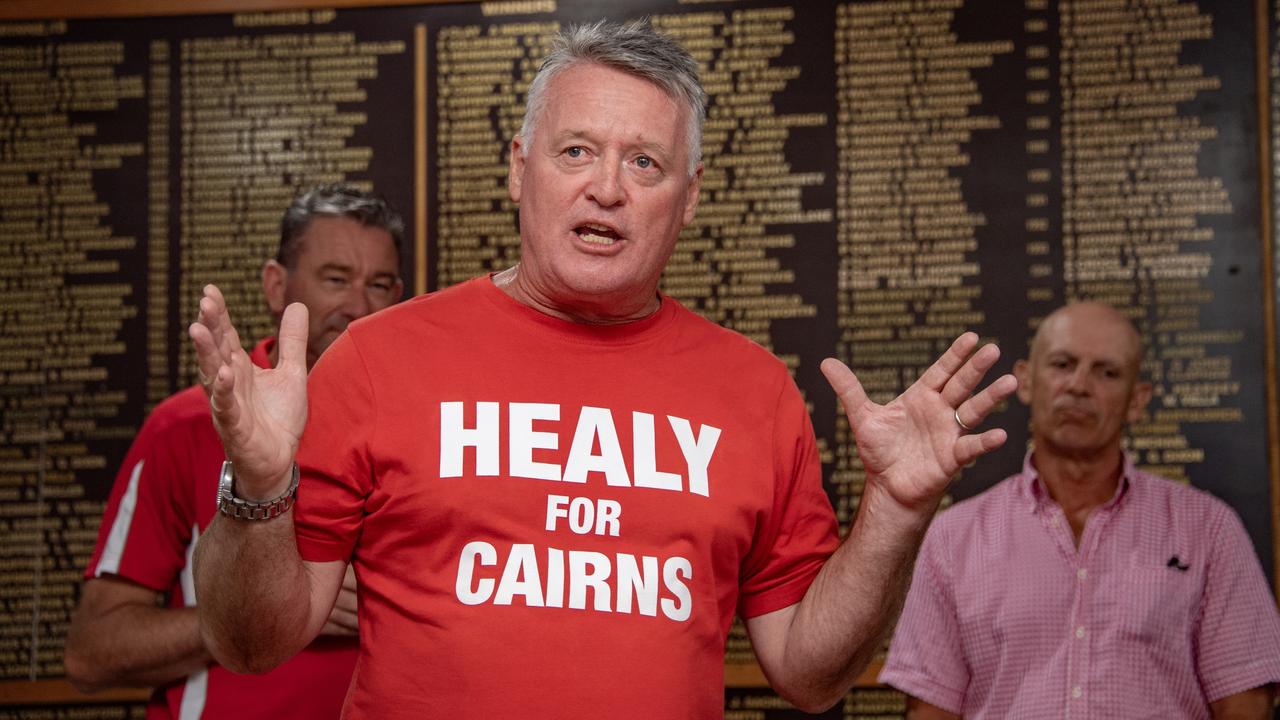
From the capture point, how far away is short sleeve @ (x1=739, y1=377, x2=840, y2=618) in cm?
183

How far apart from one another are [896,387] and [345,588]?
1636 mm

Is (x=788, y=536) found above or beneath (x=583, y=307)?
beneath

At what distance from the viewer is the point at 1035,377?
322cm

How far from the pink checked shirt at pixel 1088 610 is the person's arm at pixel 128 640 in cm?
160

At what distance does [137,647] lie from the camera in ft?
7.90

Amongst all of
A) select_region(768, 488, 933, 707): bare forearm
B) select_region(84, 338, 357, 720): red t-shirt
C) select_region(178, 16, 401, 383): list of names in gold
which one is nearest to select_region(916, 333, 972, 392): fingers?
select_region(768, 488, 933, 707): bare forearm

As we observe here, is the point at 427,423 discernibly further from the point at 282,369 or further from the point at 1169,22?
the point at 1169,22

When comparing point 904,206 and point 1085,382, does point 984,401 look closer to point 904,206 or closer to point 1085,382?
point 1085,382

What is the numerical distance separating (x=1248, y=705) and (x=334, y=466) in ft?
7.26

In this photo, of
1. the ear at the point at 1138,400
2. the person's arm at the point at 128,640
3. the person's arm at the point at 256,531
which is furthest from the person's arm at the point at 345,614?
the ear at the point at 1138,400

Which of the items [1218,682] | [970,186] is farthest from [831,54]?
[1218,682]

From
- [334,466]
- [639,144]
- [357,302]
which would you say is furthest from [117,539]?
[639,144]

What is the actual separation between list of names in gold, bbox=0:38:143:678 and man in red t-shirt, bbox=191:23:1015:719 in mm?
2068

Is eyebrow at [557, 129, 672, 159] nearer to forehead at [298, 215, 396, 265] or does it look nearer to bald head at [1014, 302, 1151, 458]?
forehead at [298, 215, 396, 265]
